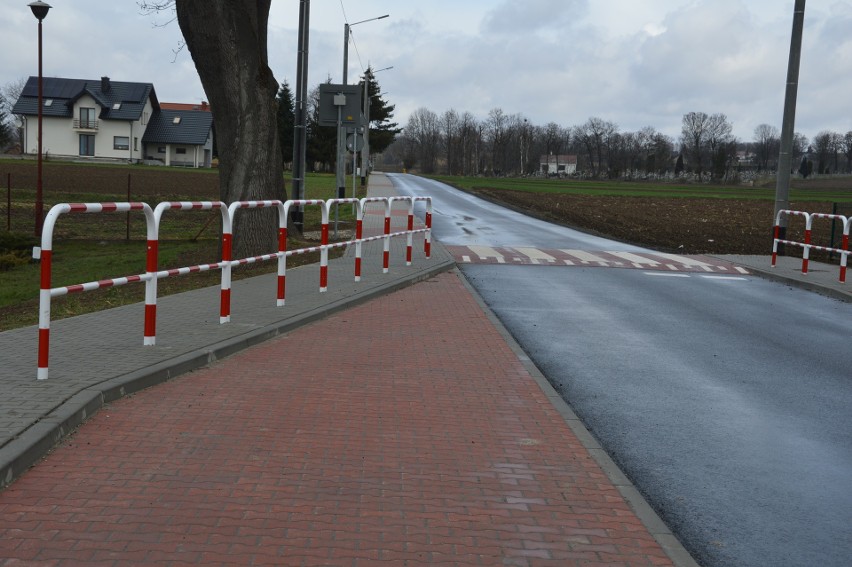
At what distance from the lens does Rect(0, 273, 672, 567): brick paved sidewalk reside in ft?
14.2

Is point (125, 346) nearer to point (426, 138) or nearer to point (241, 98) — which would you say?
point (241, 98)

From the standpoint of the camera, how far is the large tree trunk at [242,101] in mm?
15672

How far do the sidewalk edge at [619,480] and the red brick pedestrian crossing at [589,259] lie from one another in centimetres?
1028

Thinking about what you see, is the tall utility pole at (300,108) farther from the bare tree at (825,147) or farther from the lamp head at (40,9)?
the bare tree at (825,147)

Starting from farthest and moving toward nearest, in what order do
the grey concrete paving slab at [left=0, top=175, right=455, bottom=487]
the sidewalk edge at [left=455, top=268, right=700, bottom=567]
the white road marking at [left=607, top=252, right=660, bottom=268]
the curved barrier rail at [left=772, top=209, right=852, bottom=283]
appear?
the white road marking at [left=607, top=252, right=660, bottom=268] < the curved barrier rail at [left=772, top=209, right=852, bottom=283] < the grey concrete paving slab at [left=0, top=175, right=455, bottom=487] < the sidewalk edge at [left=455, top=268, right=700, bottom=567]

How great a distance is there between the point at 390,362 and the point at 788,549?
466cm

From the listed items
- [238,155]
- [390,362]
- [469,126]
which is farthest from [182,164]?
[390,362]

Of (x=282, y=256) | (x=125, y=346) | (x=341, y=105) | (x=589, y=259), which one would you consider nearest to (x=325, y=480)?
(x=125, y=346)

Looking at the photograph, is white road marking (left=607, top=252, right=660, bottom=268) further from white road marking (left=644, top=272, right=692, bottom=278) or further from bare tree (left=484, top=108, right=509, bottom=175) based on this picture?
bare tree (left=484, top=108, right=509, bottom=175)

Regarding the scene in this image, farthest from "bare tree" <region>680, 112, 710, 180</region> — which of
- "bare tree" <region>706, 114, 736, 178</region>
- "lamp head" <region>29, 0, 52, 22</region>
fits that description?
"lamp head" <region>29, 0, 52, 22</region>

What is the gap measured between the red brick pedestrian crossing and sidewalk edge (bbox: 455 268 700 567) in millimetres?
10280

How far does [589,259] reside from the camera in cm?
2034

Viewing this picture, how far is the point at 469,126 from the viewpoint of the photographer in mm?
177750

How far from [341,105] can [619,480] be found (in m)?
16.7
